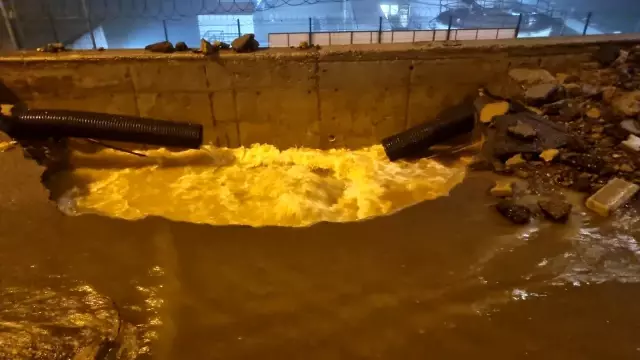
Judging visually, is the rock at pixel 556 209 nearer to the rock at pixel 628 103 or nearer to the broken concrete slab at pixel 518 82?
the rock at pixel 628 103

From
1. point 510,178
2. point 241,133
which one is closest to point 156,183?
point 241,133

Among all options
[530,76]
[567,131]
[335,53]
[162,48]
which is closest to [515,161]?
[567,131]

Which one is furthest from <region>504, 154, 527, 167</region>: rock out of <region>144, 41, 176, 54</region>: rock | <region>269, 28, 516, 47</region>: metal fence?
<region>144, 41, 176, 54</region>: rock

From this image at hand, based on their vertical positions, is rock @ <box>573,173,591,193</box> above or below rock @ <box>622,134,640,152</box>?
below

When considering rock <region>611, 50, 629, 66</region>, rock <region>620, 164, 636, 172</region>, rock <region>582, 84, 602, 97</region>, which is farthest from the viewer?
rock <region>611, 50, 629, 66</region>

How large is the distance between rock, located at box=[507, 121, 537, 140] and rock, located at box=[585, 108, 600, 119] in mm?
681

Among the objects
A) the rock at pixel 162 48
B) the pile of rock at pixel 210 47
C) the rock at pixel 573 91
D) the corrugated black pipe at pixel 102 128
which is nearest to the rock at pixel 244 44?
the pile of rock at pixel 210 47

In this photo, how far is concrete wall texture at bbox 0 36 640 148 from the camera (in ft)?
16.2

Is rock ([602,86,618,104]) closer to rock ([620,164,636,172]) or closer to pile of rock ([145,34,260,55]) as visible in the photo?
rock ([620,164,636,172])

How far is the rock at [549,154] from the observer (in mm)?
4188

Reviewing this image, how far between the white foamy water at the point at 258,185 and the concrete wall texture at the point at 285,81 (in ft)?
1.23

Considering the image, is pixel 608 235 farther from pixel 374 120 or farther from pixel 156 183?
pixel 156 183

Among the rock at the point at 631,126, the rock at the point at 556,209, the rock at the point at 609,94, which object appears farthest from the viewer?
the rock at the point at 609,94

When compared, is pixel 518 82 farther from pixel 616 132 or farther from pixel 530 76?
pixel 616 132
